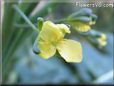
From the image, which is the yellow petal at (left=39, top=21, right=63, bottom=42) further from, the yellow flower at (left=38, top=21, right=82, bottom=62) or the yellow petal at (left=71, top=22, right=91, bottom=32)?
the yellow petal at (left=71, top=22, right=91, bottom=32)

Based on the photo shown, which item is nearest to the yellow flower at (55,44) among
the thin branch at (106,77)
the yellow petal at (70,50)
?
the yellow petal at (70,50)


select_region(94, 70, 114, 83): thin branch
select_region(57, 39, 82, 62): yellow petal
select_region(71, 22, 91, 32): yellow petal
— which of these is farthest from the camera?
select_region(94, 70, 114, 83): thin branch

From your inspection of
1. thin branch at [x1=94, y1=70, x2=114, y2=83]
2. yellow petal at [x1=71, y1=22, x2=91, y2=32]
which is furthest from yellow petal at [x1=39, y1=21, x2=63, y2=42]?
thin branch at [x1=94, y1=70, x2=114, y2=83]

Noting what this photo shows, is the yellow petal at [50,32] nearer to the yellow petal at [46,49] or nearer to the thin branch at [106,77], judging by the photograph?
the yellow petal at [46,49]

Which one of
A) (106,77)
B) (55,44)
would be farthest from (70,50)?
(106,77)

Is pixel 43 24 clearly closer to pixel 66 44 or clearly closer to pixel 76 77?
pixel 66 44

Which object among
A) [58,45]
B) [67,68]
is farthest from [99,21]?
[58,45]
